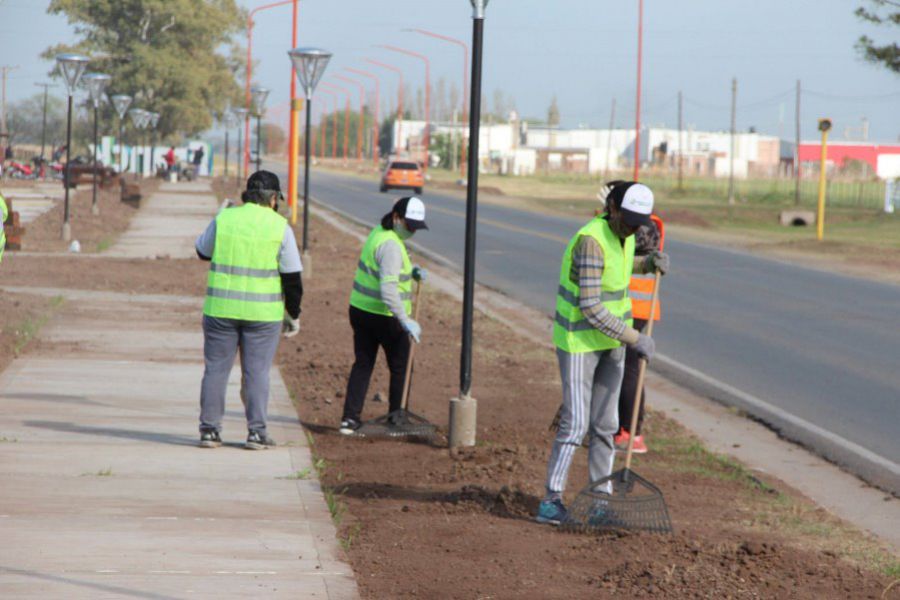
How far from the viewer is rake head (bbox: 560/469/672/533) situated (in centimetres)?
672

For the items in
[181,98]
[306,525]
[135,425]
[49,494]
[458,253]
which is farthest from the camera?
[181,98]

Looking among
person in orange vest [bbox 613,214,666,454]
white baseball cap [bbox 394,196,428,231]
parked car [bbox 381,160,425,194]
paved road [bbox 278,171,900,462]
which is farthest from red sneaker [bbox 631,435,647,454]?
parked car [bbox 381,160,425,194]

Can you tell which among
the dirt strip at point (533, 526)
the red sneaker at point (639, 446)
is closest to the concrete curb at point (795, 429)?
the dirt strip at point (533, 526)

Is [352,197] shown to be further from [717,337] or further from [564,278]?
[564,278]

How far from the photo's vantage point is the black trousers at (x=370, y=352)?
30.6ft

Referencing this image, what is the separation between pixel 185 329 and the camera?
48.1ft

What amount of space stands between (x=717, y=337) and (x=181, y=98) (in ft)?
238

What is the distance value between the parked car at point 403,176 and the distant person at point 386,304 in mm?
57773

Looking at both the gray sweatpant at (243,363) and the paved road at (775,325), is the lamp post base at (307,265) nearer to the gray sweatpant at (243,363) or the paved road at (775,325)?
the paved road at (775,325)

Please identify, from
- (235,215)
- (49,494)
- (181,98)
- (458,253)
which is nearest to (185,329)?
(235,215)

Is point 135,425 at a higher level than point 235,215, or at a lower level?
lower

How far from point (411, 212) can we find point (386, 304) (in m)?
0.61

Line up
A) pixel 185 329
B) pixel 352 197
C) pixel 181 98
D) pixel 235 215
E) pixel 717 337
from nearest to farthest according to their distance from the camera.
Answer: pixel 235 215
pixel 185 329
pixel 717 337
pixel 352 197
pixel 181 98

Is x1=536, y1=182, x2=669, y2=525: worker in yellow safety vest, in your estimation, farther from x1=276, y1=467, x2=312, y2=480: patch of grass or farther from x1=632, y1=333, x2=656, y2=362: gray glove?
x1=276, y1=467, x2=312, y2=480: patch of grass
